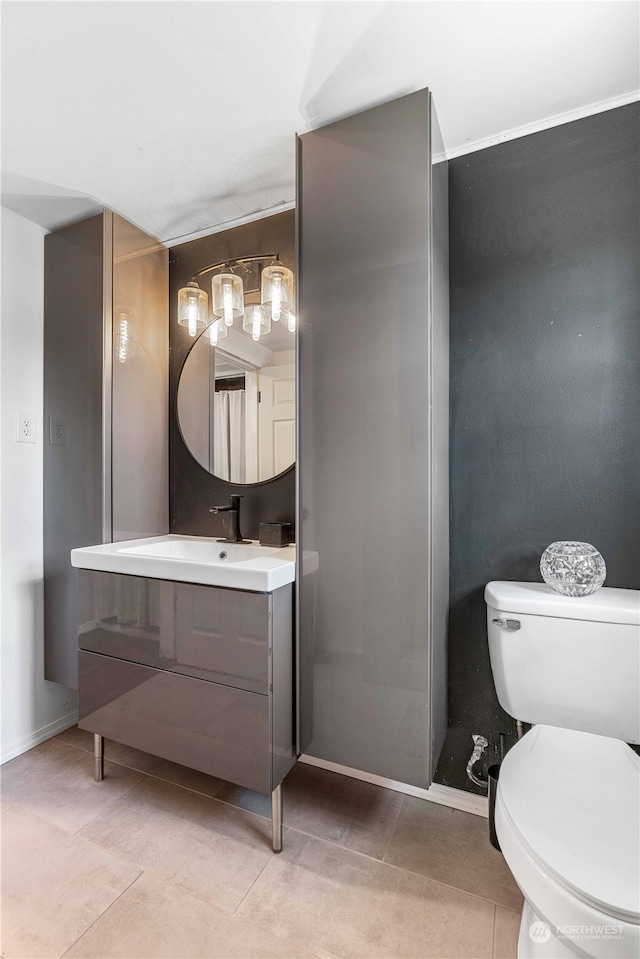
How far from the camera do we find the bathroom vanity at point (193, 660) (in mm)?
1327

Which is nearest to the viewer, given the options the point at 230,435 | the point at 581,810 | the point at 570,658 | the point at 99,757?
the point at 581,810

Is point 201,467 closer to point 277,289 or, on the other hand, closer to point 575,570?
point 277,289

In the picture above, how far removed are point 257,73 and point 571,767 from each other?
1973 mm

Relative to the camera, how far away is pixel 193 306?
6.56ft

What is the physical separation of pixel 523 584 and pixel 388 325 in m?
0.88

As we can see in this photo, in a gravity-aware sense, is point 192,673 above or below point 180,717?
above

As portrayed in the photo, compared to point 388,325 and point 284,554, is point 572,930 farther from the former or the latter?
point 388,325

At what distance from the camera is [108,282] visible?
190 cm

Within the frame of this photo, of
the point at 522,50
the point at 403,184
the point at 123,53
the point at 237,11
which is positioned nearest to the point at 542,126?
the point at 522,50

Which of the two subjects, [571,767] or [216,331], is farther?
[216,331]

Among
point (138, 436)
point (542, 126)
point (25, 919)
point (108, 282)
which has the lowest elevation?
point (25, 919)

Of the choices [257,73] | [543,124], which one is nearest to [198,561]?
[257,73]

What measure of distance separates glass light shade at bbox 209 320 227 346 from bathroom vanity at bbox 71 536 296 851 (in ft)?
3.10

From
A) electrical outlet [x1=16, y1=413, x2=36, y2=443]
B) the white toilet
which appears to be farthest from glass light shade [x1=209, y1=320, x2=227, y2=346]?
the white toilet
